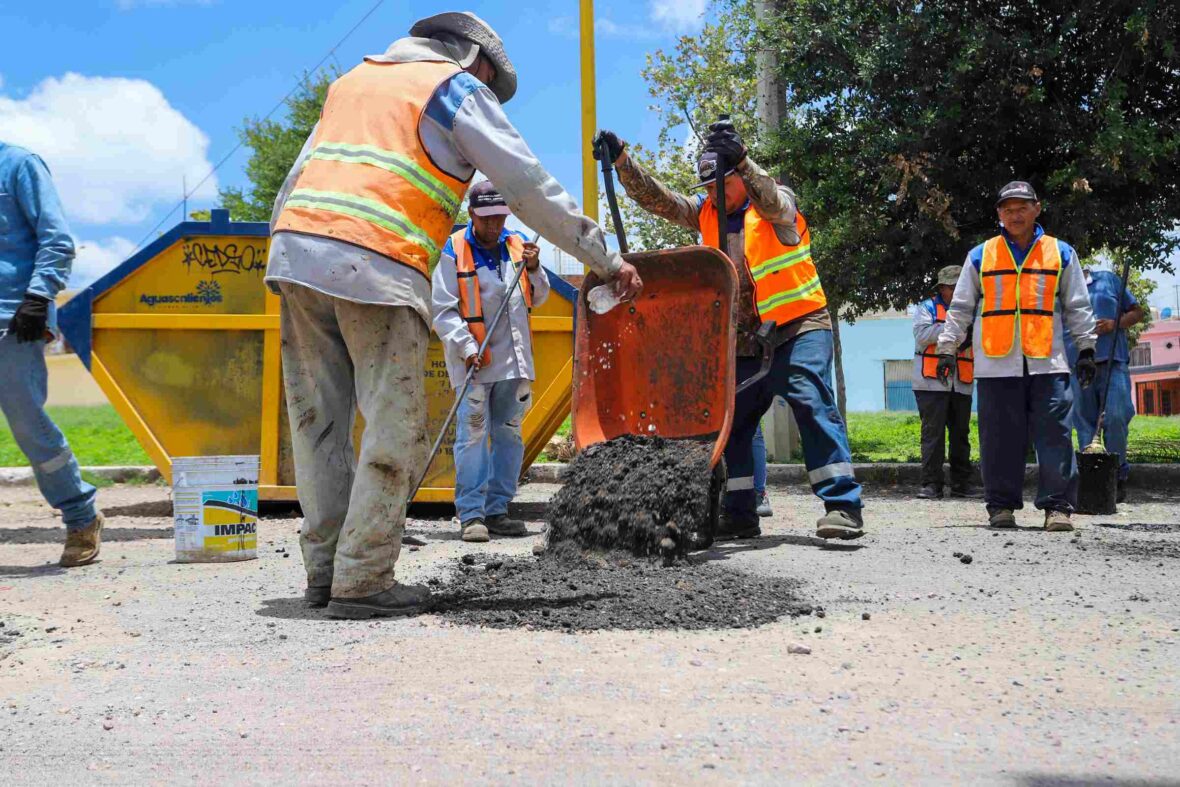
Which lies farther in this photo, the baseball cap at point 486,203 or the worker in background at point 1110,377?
the worker in background at point 1110,377

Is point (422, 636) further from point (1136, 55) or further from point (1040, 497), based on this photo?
point (1136, 55)

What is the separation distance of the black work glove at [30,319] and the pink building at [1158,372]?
89.1 feet

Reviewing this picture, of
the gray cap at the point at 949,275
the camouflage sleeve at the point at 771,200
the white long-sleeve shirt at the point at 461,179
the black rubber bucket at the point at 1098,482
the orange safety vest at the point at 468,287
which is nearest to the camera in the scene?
the white long-sleeve shirt at the point at 461,179

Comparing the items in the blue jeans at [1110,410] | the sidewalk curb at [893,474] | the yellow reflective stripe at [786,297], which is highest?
the yellow reflective stripe at [786,297]

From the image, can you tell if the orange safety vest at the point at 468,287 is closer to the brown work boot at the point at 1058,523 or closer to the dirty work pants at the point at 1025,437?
the dirty work pants at the point at 1025,437

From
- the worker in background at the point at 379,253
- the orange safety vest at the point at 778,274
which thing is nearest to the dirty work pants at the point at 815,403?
the orange safety vest at the point at 778,274

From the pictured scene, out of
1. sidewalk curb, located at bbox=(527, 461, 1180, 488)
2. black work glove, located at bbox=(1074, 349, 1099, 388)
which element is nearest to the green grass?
sidewalk curb, located at bbox=(527, 461, 1180, 488)

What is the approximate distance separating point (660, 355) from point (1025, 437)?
2.54 metres

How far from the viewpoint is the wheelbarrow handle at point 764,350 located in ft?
19.1

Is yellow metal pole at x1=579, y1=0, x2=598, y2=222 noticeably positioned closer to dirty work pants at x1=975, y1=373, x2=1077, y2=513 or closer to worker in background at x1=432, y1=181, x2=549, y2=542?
worker in background at x1=432, y1=181, x2=549, y2=542

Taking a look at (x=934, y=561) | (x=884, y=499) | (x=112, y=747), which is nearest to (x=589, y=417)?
(x=934, y=561)

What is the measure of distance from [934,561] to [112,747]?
365 centimetres

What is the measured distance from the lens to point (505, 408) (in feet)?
22.4

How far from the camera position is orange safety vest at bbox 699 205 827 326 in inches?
228
